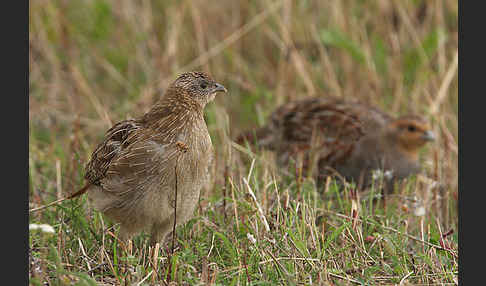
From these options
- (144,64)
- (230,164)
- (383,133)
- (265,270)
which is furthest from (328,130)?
(265,270)

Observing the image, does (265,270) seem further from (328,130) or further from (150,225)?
(328,130)

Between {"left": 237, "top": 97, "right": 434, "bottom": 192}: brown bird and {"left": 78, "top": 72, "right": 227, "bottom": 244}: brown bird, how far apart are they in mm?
2340

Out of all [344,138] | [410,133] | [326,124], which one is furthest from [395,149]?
[326,124]

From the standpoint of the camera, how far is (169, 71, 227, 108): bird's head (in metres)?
4.78

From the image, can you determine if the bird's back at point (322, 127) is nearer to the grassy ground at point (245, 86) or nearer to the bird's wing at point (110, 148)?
the grassy ground at point (245, 86)

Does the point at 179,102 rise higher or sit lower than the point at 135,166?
higher

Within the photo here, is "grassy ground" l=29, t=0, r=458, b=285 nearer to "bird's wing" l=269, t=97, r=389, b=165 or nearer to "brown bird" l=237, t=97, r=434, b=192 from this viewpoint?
"brown bird" l=237, t=97, r=434, b=192

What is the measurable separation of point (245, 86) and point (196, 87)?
3105 millimetres

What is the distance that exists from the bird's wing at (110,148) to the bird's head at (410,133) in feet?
11.0

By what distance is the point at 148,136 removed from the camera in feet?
15.1

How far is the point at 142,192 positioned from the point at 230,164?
1.38 m

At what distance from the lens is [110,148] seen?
480 cm

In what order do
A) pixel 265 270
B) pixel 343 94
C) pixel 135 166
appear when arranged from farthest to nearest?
1. pixel 343 94
2. pixel 135 166
3. pixel 265 270

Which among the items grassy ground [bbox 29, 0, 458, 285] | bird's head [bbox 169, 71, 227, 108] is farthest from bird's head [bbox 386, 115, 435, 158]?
bird's head [bbox 169, 71, 227, 108]
